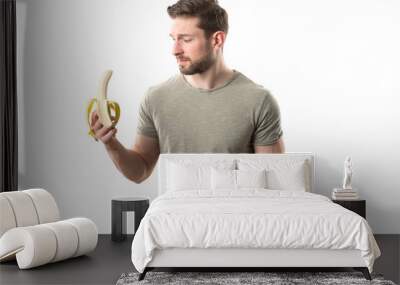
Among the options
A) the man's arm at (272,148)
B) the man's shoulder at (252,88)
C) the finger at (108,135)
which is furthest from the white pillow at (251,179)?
the finger at (108,135)

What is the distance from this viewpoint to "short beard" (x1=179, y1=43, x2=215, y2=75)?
22.0 ft

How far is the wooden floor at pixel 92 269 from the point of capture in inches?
199

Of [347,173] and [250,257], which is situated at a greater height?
[347,173]

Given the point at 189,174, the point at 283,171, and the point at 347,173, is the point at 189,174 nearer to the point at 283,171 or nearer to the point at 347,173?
the point at 283,171

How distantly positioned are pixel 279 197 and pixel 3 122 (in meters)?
3.13

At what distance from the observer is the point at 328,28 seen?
729cm

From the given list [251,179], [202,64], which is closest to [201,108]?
[202,64]

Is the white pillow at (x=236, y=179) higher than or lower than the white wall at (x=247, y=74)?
lower

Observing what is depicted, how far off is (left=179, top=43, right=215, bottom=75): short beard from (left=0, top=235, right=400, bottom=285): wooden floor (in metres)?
1.81

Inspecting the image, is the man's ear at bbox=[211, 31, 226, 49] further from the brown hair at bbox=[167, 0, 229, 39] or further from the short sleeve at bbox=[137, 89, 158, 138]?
the short sleeve at bbox=[137, 89, 158, 138]

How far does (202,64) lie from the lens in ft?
22.0

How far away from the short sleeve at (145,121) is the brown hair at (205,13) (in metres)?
0.91

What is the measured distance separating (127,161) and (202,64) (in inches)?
47.2

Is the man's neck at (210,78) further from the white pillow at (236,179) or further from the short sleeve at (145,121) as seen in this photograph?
the white pillow at (236,179)
